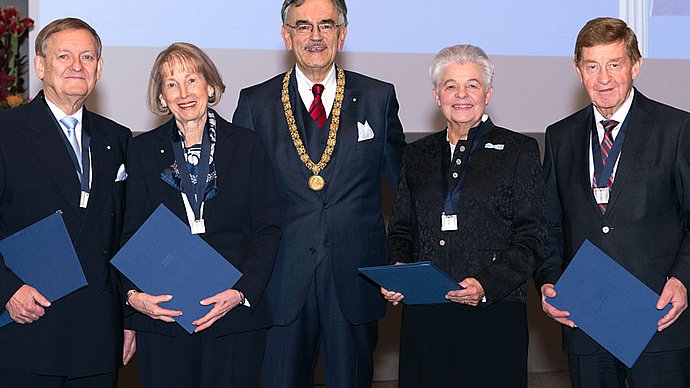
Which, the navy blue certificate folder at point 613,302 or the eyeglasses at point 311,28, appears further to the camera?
the eyeglasses at point 311,28

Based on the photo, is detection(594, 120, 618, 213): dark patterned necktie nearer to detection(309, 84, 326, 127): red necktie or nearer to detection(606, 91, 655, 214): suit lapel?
detection(606, 91, 655, 214): suit lapel

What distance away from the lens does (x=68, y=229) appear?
3.10 metres

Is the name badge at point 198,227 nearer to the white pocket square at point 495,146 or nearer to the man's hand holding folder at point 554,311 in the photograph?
the white pocket square at point 495,146

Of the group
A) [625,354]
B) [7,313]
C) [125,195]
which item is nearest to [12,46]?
[125,195]

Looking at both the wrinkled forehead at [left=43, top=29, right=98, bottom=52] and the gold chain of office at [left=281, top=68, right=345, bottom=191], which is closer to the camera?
the wrinkled forehead at [left=43, top=29, right=98, bottom=52]

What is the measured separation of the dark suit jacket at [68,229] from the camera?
120 inches

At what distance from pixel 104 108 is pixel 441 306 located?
2301 millimetres

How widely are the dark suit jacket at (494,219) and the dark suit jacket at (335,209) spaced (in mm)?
279

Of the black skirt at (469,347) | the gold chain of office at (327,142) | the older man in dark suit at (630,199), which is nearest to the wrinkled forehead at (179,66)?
the gold chain of office at (327,142)

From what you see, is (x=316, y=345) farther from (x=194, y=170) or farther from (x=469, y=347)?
(x=194, y=170)

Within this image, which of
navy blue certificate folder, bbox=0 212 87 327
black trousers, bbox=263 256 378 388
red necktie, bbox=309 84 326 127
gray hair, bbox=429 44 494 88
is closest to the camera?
navy blue certificate folder, bbox=0 212 87 327

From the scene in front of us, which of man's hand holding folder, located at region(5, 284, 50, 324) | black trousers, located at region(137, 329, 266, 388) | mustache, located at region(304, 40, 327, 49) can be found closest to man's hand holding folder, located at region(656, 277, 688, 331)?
black trousers, located at region(137, 329, 266, 388)

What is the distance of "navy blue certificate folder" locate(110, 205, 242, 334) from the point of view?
299 cm

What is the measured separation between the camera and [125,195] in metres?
3.31
